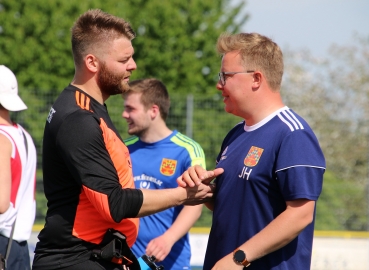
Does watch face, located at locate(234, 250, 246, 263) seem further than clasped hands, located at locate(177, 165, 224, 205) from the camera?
No

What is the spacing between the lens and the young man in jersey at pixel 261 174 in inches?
132

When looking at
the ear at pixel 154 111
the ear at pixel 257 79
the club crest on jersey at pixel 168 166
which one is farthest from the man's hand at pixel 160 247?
the ear at pixel 257 79

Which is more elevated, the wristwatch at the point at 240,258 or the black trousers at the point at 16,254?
the wristwatch at the point at 240,258

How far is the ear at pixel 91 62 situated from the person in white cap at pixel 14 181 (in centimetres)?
105

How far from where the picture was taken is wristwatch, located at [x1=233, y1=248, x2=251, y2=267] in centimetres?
340

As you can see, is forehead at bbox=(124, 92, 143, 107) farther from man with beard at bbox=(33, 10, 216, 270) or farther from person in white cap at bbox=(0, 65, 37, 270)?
man with beard at bbox=(33, 10, 216, 270)

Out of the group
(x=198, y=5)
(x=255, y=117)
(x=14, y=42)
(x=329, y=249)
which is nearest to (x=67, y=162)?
(x=255, y=117)

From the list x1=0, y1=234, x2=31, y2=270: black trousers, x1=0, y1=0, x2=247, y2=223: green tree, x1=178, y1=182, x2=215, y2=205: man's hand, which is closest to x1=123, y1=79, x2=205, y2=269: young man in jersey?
x1=0, y1=234, x2=31, y2=270: black trousers

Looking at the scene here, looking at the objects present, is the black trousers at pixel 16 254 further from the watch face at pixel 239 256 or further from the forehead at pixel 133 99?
the watch face at pixel 239 256

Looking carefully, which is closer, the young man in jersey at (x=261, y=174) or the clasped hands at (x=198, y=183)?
the young man in jersey at (x=261, y=174)

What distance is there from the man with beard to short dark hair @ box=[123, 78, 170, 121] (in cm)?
193

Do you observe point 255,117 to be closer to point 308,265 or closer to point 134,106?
point 308,265

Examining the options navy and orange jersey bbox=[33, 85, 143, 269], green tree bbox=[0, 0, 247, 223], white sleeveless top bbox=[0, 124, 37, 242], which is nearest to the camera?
navy and orange jersey bbox=[33, 85, 143, 269]

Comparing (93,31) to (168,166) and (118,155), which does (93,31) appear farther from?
(168,166)
